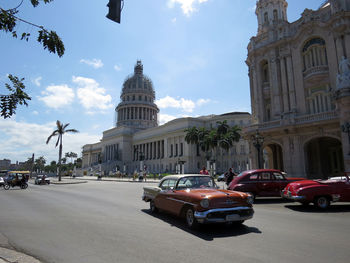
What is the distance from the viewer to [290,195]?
10547 mm

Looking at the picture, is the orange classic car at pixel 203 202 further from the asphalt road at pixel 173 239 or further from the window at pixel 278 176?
the window at pixel 278 176

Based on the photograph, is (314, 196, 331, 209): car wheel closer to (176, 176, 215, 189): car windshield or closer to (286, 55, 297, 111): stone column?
(176, 176, 215, 189): car windshield

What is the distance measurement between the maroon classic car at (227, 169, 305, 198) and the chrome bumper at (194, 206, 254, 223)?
6.16 meters

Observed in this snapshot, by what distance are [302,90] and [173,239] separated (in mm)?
27575

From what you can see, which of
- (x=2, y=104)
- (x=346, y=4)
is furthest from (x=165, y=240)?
(x=346, y=4)

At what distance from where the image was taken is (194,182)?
816 centimetres

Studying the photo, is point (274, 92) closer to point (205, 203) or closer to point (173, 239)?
point (205, 203)

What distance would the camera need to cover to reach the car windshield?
26.4ft

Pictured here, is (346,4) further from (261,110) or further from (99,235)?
(99,235)

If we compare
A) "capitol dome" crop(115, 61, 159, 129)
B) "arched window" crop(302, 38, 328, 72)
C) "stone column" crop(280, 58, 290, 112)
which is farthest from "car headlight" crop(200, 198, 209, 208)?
"capitol dome" crop(115, 61, 159, 129)

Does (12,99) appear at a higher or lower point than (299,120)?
lower

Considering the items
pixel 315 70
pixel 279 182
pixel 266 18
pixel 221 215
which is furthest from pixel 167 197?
pixel 266 18

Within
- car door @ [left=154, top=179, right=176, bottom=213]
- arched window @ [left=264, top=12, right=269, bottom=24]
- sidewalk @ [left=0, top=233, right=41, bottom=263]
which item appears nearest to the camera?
sidewalk @ [left=0, top=233, right=41, bottom=263]

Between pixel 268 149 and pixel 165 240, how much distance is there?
29764 mm
